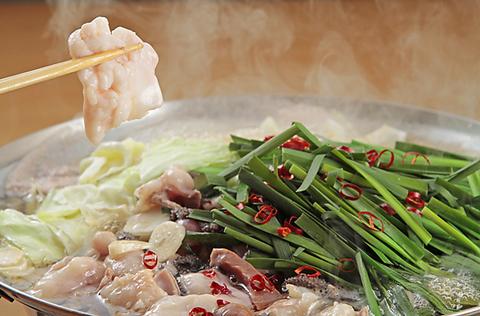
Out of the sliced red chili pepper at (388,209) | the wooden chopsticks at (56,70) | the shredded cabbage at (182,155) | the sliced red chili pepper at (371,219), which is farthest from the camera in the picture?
the shredded cabbage at (182,155)

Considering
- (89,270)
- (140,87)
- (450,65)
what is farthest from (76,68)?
(450,65)

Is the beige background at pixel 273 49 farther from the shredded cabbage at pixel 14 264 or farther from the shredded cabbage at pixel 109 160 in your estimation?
the shredded cabbage at pixel 109 160

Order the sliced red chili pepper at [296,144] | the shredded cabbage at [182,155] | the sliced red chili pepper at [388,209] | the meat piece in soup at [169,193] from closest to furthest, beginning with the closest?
the sliced red chili pepper at [388,209]
the meat piece in soup at [169,193]
the sliced red chili pepper at [296,144]
the shredded cabbage at [182,155]

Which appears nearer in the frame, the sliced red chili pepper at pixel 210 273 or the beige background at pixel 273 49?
the sliced red chili pepper at pixel 210 273

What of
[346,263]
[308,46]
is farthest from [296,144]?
[308,46]

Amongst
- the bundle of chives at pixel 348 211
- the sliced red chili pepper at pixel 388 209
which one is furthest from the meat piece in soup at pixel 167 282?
the sliced red chili pepper at pixel 388 209

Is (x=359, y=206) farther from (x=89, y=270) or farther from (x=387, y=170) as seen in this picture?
(x=89, y=270)
